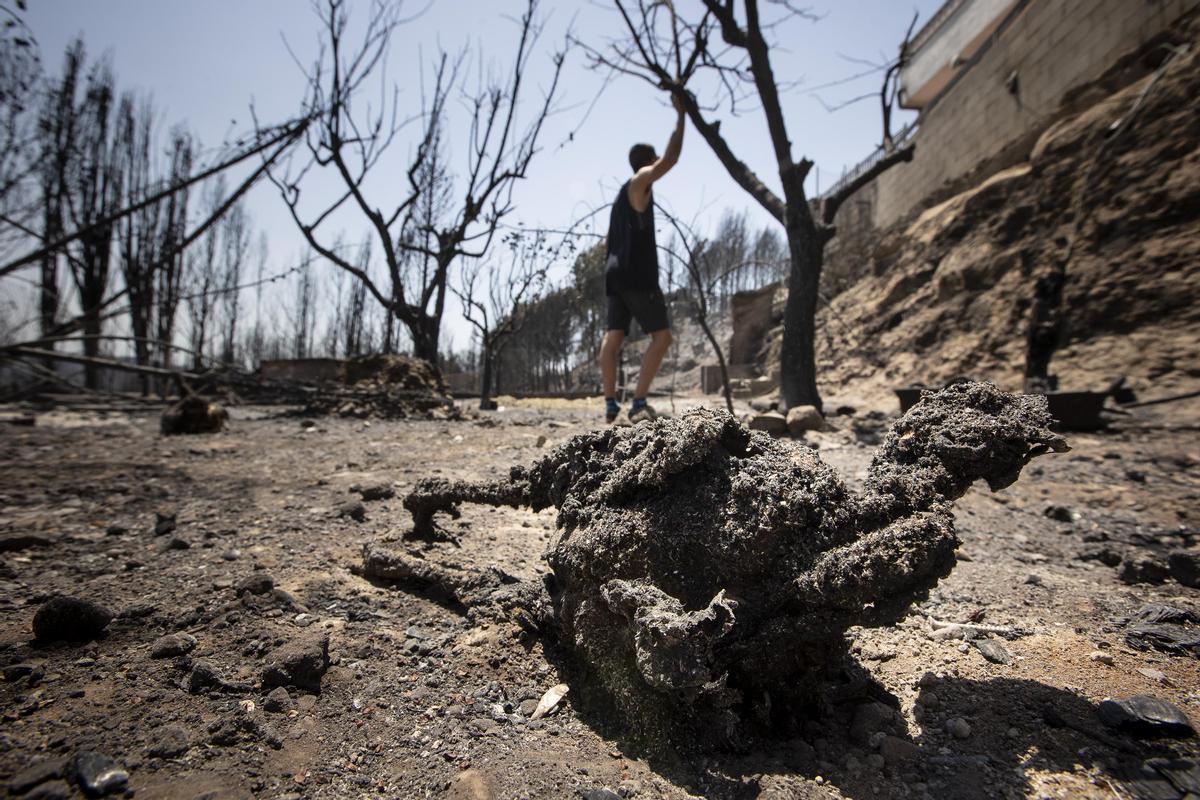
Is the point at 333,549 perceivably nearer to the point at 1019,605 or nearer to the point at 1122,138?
the point at 1019,605

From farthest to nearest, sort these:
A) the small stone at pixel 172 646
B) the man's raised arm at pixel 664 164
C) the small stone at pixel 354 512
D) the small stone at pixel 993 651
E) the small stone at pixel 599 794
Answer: the man's raised arm at pixel 664 164, the small stone at pixel 354 512, the small stone at pixel 993 651, the small stone at pixel 172 646, the small stone at pixel 599 794

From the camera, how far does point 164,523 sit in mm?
2283

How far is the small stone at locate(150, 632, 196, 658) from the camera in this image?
135 centimetres

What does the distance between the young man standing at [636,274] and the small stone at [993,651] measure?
2.69m

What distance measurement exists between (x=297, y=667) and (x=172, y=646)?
1.15 ft

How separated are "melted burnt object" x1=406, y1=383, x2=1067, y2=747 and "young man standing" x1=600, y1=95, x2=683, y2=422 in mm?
2691

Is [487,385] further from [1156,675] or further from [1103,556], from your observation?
[1156,675]

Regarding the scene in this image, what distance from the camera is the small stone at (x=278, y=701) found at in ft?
3.96

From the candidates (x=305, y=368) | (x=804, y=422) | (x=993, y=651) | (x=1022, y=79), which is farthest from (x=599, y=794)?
(x=1022, y=79)

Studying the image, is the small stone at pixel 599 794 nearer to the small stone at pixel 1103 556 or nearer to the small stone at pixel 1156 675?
the small stone at pixel 1156 675

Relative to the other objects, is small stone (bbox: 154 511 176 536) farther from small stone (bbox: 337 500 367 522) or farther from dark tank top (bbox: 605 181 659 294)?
dark tank top (bbox: 605 181 659 294)

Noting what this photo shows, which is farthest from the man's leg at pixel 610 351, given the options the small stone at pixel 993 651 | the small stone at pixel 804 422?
the small stone at pixel 993 651

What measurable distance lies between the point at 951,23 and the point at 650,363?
72.9ft

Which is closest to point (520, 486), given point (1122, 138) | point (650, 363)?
point (650, 363)
